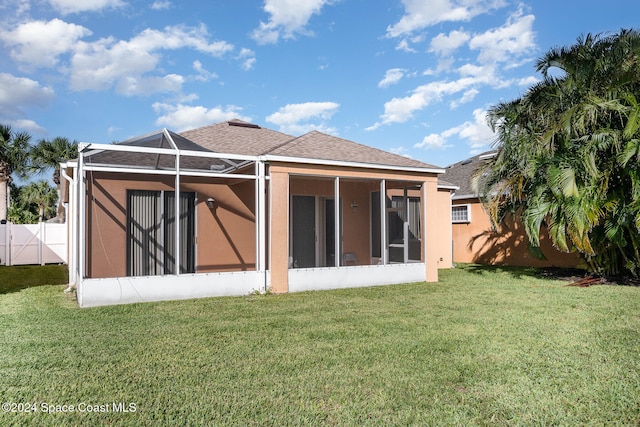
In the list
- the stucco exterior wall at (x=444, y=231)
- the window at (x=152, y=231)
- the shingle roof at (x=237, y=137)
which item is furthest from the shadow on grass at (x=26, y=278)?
the stucco exterior wall at (x=444, y=231)

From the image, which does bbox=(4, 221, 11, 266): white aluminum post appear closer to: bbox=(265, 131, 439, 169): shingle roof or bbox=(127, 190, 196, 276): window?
bbox=(127, 190, 196, 276): window

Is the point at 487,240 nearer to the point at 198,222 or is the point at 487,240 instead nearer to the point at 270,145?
the point at 270,145

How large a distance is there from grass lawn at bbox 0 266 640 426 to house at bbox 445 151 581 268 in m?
7.28

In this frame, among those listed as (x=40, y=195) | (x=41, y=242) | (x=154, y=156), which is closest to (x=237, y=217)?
(x=154, y=156)

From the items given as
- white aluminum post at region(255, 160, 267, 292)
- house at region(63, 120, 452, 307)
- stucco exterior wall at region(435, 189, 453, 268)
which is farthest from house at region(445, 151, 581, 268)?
white aluminum post at region(255, 160, 267, 292)

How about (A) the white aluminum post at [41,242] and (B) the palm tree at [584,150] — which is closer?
(B) the palm tree at [584,150]

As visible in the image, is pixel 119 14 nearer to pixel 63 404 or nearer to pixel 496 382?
pixel 63 404

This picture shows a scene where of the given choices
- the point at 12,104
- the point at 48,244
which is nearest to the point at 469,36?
the point at 48,244

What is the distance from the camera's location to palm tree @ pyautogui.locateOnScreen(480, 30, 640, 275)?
10.2 meters

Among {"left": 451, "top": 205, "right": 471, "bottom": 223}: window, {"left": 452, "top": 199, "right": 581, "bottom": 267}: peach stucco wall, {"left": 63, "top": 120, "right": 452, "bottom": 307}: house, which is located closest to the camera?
{"left": 63, "top": 120, "right": 452, "bottom": 307}: house

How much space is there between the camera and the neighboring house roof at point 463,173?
18847 mm

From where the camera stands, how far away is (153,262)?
36.1 ft

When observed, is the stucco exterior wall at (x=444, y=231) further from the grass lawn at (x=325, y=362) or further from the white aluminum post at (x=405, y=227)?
the grass lawn at (x=325, y=362)

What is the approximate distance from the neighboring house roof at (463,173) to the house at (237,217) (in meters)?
5.84
